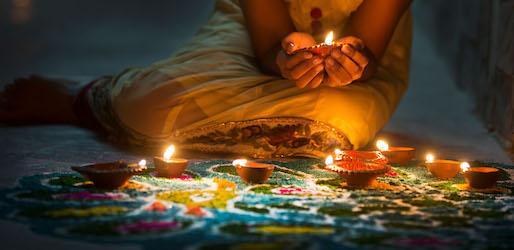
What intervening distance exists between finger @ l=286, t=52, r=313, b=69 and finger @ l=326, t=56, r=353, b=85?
0.21 ft

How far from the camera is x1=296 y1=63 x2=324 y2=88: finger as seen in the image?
1.46m

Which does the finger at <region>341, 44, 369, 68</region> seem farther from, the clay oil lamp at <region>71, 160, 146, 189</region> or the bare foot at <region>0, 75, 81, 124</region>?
the bare foot at <region>0, 75, 81, 124</region>

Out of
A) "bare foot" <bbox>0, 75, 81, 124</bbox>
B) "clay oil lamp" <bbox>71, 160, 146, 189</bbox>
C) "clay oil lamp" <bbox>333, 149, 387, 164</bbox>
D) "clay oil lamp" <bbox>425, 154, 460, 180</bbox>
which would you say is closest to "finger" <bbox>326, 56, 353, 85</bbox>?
"clay oil lamp" <bbox>333, 149, 387, 164</bbox>

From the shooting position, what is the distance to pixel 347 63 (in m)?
1.45

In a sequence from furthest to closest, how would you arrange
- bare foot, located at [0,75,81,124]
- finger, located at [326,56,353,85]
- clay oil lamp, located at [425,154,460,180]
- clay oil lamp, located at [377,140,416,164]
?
bare foot, located at [0,75,81,124], clay oil lamp, located at [377,140,416,164], finger, located at [326,56,353,85], clay oil lamp, located at [425,154,460,180]

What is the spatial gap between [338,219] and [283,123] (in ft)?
2.44

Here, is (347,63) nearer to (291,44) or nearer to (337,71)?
(337,71)

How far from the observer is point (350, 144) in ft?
5.73

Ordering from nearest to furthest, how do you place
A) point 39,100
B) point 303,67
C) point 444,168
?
point 444,168, point 303,67, point 39,100

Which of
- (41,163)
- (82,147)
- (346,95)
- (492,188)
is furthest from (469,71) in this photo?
(41,163)

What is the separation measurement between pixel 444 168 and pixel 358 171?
0.90ft

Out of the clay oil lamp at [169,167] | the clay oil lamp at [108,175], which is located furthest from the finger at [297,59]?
the clay oil lamp at [108,175]

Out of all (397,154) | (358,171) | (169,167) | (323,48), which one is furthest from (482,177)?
(169,167)

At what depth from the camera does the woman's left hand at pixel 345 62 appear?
142 cm
